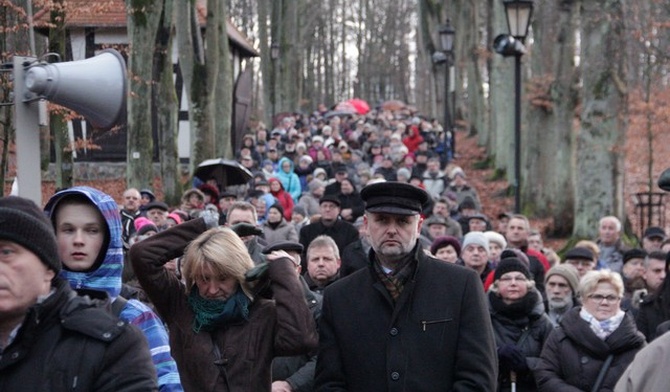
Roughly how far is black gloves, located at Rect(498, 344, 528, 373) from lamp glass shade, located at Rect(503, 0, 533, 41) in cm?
1145

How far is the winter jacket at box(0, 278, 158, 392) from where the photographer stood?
12.2 feet

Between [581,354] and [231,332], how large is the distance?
9.91 ft

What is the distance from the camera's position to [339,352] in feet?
20.5

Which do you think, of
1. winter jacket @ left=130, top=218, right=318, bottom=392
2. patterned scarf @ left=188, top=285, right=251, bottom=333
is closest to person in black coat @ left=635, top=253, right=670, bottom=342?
winter jacket @ left=130, top=218, right=318, bottom=392

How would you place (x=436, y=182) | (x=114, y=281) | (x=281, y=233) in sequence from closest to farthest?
1. (x=114, y=281)
2. (x=281, y=233)
3. (x=436, y=182)

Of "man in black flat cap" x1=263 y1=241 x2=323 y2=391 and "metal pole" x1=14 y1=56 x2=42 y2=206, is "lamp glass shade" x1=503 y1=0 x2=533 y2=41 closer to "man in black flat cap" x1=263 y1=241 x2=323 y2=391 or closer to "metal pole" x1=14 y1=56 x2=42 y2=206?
"man in black flat cap" x1=263 y1=241 x2=323 y2=391

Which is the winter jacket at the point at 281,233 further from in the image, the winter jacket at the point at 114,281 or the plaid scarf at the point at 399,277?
the winter jacket at the point at 114,281

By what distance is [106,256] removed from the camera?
4.88m

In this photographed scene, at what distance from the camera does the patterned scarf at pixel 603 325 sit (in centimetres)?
831

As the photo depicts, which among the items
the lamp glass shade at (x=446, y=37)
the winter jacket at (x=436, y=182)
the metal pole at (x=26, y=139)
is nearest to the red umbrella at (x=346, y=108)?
the lamp glass shade at (x=446, y=37)

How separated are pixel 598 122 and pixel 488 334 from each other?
1684 centimetres

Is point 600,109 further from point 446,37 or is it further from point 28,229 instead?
point 28,229

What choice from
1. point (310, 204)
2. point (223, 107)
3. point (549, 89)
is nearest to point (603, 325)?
point (310, 204)

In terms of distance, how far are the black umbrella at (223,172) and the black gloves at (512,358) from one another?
1214 cm
